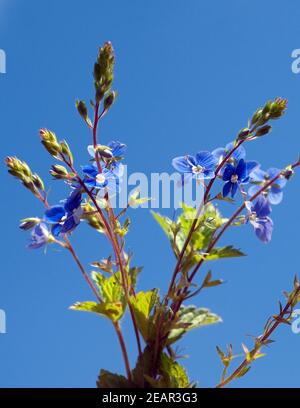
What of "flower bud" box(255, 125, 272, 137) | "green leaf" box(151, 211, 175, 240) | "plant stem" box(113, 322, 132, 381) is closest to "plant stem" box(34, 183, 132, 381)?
"plant stem" box(113, 322, 132, 381)

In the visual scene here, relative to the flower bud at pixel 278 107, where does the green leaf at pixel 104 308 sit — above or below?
below

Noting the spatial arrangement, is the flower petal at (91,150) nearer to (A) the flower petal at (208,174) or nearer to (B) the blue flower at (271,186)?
(A) the flower petal at (208,174)

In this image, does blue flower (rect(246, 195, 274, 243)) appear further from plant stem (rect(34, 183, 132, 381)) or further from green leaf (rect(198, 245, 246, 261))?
plant stem (rect(34, 183, 132, 381))

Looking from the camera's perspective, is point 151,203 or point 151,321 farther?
point 151,203

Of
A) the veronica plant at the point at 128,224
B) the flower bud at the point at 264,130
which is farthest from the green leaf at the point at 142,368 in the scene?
the flower bud at the point at 264,130
